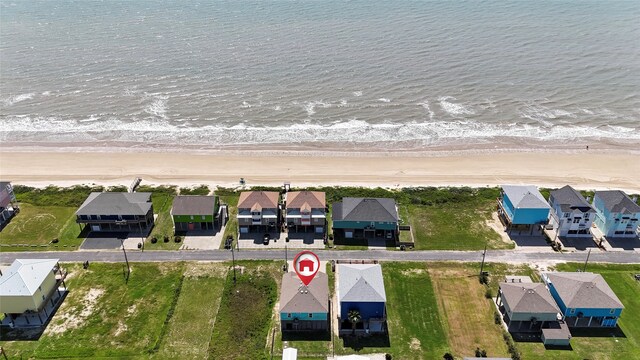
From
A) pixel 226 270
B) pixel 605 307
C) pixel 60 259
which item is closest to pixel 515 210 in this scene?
pixel 605 307

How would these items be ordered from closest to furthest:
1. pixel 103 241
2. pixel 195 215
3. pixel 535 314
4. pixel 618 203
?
pixel 535 314, pixel 618 203, pixel 103 241, pixel 195 215

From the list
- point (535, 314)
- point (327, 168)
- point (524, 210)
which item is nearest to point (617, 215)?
point (524, 210)

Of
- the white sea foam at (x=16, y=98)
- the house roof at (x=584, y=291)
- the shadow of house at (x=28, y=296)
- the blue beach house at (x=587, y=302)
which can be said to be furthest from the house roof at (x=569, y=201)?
the white sea foam at (x=16, y=98)

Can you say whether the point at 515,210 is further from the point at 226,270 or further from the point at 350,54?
the point at 350,54

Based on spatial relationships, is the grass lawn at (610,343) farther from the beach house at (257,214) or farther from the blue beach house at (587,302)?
the beach house at (257,214)

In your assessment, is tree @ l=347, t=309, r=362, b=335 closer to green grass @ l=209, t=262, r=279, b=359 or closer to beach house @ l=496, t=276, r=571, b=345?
green grass @ l=209, t=262, r=279, b=359

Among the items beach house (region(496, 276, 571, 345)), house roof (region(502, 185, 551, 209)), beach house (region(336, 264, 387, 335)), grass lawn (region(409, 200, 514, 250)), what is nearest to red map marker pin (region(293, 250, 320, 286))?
beach house (region(336, 264, 387, 335))

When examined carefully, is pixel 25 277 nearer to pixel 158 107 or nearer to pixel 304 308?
pixel 304 308
